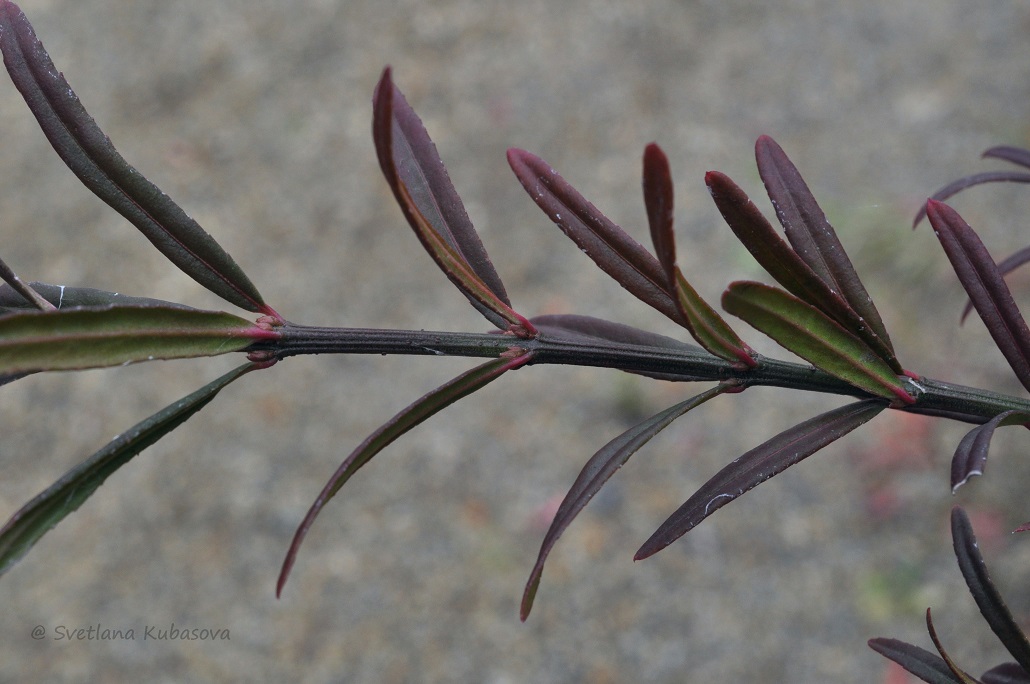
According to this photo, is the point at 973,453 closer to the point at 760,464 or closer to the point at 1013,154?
the point at 760,464

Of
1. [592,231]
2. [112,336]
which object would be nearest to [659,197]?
[592,231]

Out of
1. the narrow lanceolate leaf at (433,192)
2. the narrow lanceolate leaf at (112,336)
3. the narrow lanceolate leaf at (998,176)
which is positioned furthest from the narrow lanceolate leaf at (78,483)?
the narrow lanceolate leaf at (998,176)

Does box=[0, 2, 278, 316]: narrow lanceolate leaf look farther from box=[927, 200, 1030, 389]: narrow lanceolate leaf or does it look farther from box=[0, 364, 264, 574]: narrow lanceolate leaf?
box=[927, 200, 1030, 389]: narrow lanceolate leaf

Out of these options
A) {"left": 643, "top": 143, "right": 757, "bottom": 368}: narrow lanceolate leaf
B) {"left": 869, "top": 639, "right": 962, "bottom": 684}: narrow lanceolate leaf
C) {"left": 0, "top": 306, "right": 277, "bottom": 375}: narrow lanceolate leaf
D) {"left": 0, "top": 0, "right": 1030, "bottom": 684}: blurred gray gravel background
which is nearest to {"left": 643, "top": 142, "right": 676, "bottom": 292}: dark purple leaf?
{"left": 643, "top": 143, "right": 757, "bottom": 368}: narrow lanceolate leaf

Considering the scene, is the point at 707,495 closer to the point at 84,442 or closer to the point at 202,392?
the point at 202,392

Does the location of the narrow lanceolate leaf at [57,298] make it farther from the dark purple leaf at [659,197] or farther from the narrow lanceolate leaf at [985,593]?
the narrow lanceolate leaf at [985,593]
